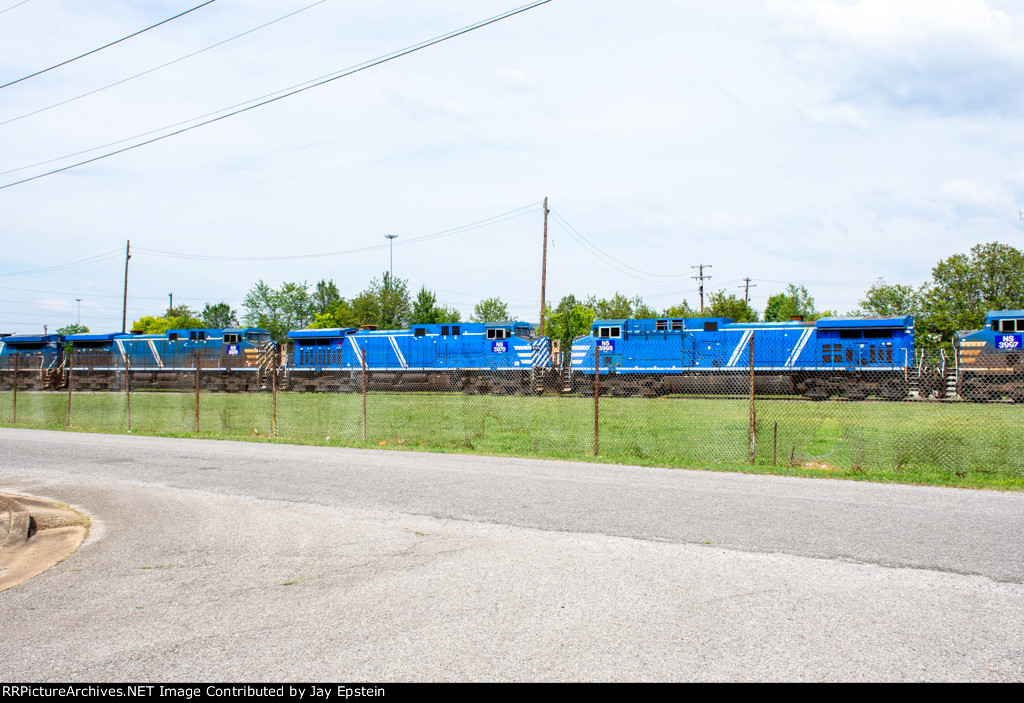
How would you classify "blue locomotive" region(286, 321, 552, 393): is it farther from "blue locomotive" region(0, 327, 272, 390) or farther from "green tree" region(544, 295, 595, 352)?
"green tree" region(544, 295, 595, 352)

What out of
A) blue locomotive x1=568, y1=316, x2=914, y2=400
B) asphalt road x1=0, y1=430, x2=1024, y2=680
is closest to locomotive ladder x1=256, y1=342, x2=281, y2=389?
blue locomotive x1=568, y1=316, x2=914, y2=400

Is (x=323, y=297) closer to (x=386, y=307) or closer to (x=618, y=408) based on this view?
(x=386, y=307)

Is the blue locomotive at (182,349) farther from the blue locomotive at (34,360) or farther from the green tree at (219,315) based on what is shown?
the green tree at (219,315)

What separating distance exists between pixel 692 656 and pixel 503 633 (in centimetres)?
113

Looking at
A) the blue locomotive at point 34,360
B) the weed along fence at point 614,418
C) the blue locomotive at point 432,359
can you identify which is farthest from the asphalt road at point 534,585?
the blue locomotive at point 34,360

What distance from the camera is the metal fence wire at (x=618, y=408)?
13.3 meters

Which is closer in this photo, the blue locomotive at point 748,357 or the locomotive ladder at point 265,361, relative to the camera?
the blue locomotive at point 748,357

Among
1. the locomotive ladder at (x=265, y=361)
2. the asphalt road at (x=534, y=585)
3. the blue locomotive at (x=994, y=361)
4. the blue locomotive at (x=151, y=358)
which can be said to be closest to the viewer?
the asphalt road at (x=534, y=585)

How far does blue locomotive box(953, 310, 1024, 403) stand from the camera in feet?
89.9

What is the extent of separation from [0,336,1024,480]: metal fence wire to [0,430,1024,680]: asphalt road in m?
3.45

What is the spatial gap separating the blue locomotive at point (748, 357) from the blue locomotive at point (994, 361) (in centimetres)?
193

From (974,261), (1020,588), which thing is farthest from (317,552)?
(974,261)

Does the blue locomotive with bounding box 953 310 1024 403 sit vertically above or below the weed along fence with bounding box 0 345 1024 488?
above
